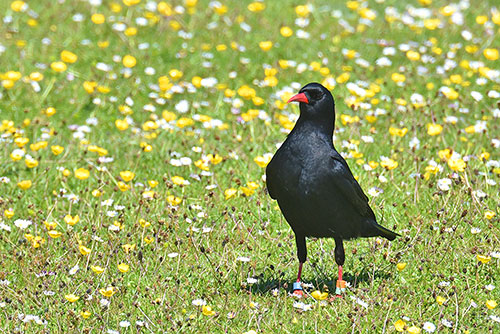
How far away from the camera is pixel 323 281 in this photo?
4883 mm

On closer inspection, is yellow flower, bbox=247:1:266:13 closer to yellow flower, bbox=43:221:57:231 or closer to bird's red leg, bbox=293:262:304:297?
yellow flower, bbox=43:221:57:231

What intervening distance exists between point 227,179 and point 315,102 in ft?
5.70

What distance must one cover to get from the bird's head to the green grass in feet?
2.76

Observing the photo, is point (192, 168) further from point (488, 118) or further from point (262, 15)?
point (262, 15)

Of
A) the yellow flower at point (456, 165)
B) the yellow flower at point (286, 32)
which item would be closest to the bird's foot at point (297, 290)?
the yellow flower at point (456, 165)

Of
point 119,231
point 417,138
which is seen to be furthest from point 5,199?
point 417,138

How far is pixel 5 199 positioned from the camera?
230 inches

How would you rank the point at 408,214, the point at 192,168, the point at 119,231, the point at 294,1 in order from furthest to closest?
the point at 294,1, the point at 192,168, the point at 408,214, the point at 119,231

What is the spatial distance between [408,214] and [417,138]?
1.29 meters

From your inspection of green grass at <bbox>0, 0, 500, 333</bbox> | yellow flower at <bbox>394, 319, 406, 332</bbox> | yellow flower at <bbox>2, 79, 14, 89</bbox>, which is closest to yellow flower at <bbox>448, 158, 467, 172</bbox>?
green grass at <bbox>0, 0, 500, 333</bbox>

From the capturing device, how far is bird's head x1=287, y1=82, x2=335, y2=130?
4551mm

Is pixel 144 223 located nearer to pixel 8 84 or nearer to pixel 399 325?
pixel 399 325

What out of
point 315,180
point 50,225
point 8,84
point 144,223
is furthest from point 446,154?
point 8,84

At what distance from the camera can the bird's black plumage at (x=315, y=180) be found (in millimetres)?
4430
